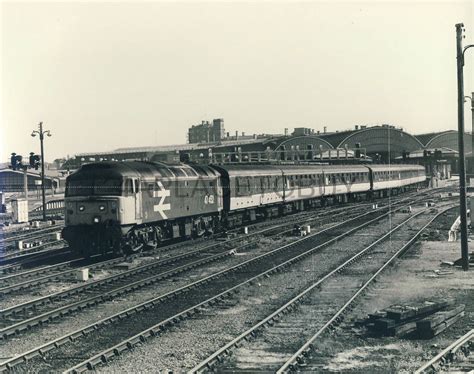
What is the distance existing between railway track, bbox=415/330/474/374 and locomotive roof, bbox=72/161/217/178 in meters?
13.2

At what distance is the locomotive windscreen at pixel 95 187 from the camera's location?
67.0 feet

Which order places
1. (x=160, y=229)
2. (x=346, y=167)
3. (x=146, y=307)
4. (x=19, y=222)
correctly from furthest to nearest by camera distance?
(x=346, y=167) < (x=19, y=222) < (x=160, y=229) < (x=146, y=307)

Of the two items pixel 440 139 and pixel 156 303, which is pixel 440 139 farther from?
pixel 156 303

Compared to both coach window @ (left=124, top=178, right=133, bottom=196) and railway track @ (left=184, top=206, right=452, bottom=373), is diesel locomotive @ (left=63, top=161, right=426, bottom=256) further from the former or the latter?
railway track @ (left=184, top=206, right=452, bottom=373)

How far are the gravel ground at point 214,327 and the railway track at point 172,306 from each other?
346 mm

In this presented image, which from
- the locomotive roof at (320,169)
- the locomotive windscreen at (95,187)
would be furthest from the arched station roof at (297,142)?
the locomotive windscreen at (95,187)

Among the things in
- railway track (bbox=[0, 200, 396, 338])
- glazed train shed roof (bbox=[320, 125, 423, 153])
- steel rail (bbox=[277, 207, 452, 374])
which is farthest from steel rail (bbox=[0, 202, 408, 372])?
glazed train shed roof (bbox=[320, 125, 423, 153])

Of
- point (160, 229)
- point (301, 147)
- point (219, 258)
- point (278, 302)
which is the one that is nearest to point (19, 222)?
point (160, 229)

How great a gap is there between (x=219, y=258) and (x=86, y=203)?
515cm

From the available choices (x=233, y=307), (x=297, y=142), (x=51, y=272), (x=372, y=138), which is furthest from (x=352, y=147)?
(x=233, y=307)

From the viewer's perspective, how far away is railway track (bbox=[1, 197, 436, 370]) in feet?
35.8

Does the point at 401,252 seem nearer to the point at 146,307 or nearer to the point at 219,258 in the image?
the point at 219,258

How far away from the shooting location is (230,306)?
14.2 m

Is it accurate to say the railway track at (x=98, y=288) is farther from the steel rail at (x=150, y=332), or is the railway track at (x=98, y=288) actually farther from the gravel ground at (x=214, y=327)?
the gravel ground at (x=214, y=327)
